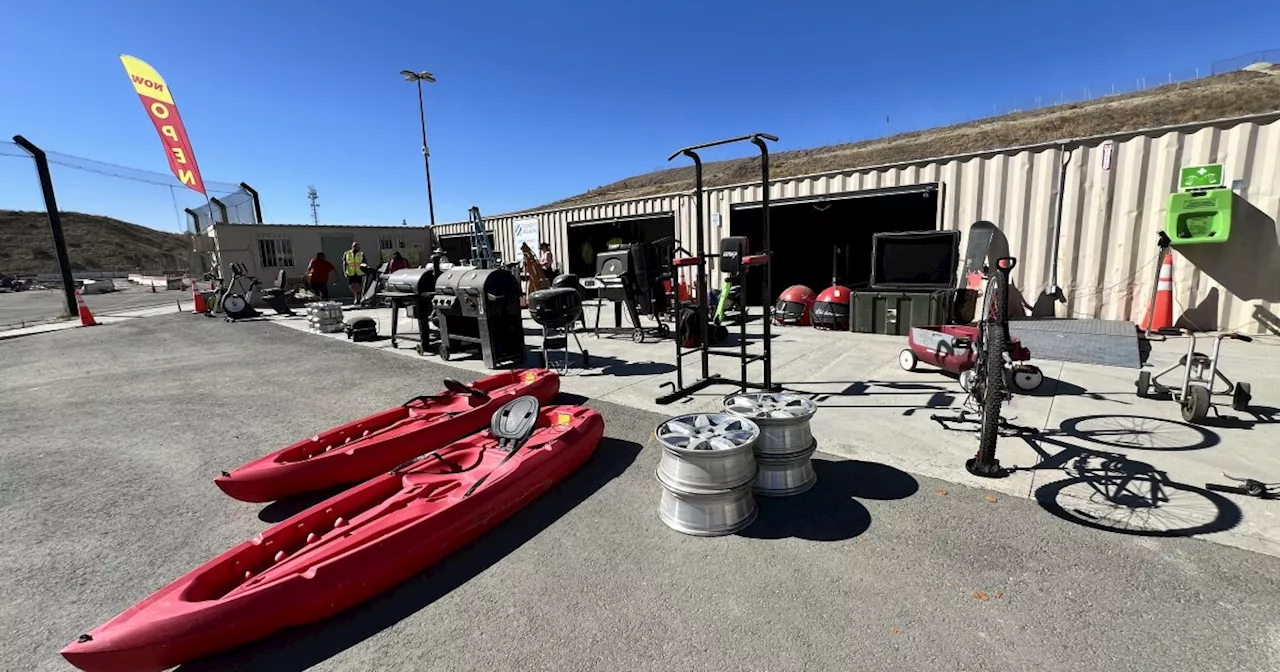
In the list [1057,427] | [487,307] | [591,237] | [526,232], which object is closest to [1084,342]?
[1057,427]

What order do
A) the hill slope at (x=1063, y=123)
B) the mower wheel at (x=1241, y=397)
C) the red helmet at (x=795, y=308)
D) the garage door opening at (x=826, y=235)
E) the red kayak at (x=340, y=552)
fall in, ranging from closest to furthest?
the red kayak at (x=340, y=552), the mower wheel at (x=1241, y=397), the red helmet at (x=795, y=308), the garage door opening at (x=826, y=235), the hill slope at (x=1063, y=123)

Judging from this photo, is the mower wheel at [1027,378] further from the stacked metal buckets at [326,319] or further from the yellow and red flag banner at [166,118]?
the yellow and red flag banner at [166,118]

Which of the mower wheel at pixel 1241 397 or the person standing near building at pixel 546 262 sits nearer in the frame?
the mower wheel at pixel 1241 397

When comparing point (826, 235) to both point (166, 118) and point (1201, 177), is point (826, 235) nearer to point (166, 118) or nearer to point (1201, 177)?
point (1201, 177)

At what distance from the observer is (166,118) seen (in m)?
20.5

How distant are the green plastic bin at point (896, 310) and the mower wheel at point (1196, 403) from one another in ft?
14.4

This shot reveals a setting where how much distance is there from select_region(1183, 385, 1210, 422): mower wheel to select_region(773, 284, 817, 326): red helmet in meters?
6.18

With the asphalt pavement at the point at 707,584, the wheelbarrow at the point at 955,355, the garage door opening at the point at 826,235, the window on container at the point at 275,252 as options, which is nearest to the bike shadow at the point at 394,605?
the asphalt pavement at the point at 707,584

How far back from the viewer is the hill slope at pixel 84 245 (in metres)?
63.3

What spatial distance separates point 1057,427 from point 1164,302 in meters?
6.00

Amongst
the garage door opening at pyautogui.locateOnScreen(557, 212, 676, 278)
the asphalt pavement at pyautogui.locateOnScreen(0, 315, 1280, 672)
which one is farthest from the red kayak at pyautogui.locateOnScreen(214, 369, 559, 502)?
the garage door opening at pyautogui.locateOnScreen(557, 212, 676, 278)

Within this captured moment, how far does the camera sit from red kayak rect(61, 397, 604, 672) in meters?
2.02

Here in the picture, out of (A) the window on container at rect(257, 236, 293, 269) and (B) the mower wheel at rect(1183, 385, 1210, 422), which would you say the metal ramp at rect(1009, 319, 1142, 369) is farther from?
(A) the window on container at rect(257, 236, 293, 269)

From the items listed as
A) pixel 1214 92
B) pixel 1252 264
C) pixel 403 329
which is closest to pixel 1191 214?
pixel 1252 264
